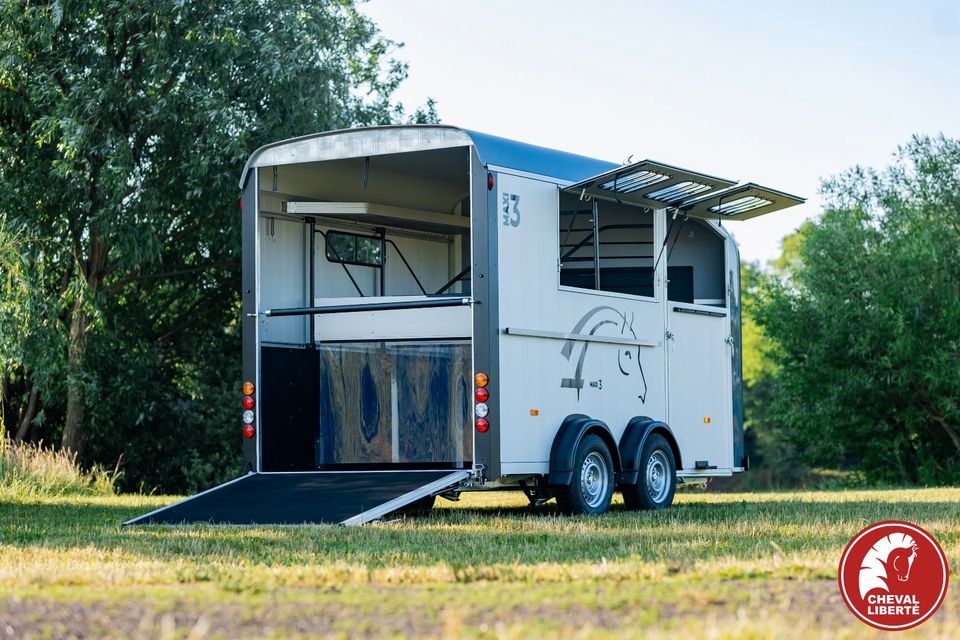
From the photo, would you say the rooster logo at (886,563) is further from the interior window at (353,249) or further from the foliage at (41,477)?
the foliage at (41,477)

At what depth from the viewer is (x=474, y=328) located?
32.2ft

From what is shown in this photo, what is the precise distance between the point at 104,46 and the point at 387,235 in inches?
275

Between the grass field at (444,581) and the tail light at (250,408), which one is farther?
the tail light at (250,408)

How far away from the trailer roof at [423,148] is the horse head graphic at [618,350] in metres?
1.19

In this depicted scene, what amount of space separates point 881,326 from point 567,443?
52.4ft

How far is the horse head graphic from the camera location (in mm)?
10781

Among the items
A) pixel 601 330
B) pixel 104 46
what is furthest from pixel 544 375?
pixel 104 46

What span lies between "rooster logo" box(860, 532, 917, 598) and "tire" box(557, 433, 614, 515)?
5019 millimetres

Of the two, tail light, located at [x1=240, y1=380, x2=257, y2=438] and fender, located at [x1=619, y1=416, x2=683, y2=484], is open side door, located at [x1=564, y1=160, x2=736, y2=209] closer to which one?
fender, located at [x1=619, y1=416, x2=683, y2=484]

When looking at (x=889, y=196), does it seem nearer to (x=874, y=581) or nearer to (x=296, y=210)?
(x=296, y=210)

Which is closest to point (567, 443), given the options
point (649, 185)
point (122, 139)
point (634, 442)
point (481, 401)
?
point (481, 401)

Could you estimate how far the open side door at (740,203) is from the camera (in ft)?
39.3

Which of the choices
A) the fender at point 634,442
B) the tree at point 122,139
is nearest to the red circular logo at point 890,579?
the fender at point 634,442

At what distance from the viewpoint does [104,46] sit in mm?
17344
